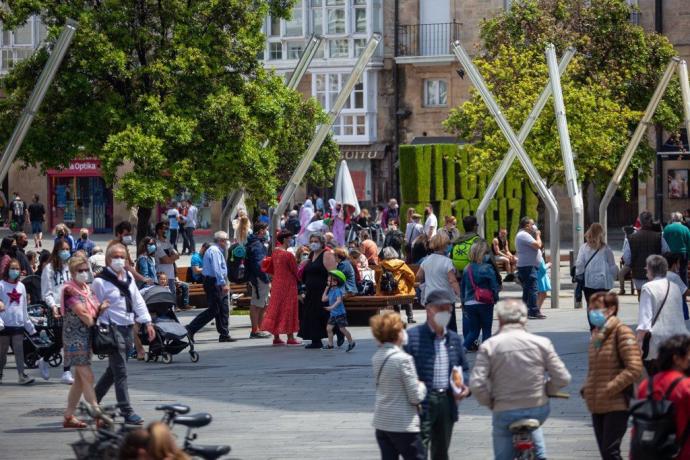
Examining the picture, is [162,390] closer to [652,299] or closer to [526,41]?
[652,299]

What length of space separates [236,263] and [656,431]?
50.9 ft

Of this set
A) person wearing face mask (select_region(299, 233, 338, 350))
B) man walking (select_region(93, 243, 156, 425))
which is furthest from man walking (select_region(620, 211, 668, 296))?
man walking (select_region(93, 243, 156, 425))

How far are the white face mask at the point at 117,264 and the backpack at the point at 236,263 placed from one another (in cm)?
895

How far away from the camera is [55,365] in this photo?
20797 millimetres

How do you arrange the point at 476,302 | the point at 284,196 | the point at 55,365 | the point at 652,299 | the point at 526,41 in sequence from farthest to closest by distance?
the point at 526,41 < the point at 284,196 < the point at 55,365 < the point at 476,302 < the point at 652,299

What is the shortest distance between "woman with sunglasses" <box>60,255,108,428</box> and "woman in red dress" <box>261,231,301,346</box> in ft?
24.7

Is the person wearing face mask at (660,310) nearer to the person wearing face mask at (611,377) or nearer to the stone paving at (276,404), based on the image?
the stone paving at (276,404)

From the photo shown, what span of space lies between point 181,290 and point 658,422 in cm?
1957

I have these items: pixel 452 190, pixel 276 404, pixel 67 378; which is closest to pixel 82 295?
pixel 276 404

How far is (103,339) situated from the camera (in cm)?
1430

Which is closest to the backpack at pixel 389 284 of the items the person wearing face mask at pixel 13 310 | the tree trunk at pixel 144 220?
the tree trunk at pixel 144 220

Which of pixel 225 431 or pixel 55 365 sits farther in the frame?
pixel 55 365

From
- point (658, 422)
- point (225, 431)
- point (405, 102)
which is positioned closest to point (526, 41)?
point (405, 102)

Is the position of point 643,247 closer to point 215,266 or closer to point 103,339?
point 215,266
